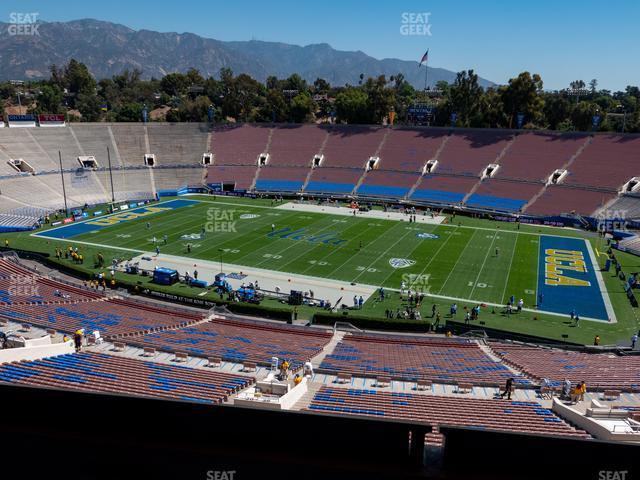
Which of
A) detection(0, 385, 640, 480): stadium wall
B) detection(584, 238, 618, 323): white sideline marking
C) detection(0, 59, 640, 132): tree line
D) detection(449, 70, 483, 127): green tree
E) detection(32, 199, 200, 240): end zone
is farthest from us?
detection(449, 70, 483, 127): green tree

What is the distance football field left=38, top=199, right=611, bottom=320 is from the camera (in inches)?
1467

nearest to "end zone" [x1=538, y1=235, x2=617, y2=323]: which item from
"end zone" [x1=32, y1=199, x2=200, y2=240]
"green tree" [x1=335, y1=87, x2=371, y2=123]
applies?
"end zone" [x1=32, y1=199, x2=200, y2=240]

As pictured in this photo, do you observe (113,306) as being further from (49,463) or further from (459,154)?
(459,154)

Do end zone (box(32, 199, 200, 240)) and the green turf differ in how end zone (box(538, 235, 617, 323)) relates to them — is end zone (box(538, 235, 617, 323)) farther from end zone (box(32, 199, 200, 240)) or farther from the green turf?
end zone (box(32, 199, 200, 240))

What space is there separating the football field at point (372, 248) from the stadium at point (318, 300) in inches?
13.2

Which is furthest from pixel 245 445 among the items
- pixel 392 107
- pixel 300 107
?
pixel 300 107

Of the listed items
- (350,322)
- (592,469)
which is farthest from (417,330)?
(592,469)

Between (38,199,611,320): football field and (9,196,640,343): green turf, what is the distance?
3.7 inches

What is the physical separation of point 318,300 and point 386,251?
45.1ft

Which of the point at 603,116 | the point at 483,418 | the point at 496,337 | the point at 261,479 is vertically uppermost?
the point at 603,116

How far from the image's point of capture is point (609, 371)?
67.2 ft

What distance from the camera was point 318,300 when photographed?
33.6 meters

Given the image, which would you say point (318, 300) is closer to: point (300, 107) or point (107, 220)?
Answer: point (107, 220)

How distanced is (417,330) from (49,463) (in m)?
26.9
